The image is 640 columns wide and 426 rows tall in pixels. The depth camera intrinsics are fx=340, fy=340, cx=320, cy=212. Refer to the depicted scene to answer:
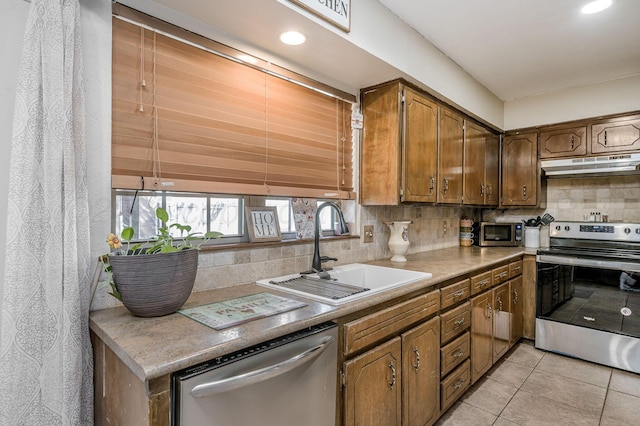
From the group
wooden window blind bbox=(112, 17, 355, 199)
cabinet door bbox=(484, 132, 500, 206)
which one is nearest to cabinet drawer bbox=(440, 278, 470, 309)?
wooden window blind bbox=(112, 17, 355, 199)

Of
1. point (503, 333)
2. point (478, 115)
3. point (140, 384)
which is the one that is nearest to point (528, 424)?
point (503, 333)

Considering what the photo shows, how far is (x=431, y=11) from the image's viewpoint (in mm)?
2051

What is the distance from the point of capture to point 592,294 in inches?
113

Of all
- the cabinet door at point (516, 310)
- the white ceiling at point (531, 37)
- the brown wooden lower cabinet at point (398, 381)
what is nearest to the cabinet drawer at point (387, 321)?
the brown wooden lower cabinet at point (398, 381)

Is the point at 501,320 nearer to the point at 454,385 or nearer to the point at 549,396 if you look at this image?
the point at 549,396

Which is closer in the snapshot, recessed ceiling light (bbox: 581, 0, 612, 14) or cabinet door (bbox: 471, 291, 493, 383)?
recessed ceiling light (bbox: 581, 0, 612, 14)

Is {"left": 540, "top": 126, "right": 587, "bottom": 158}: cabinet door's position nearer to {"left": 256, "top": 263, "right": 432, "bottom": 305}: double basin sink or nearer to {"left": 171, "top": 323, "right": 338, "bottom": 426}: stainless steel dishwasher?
{"left": 256, "top": 263, "right": 432, "bottom": 305}: double basin sink

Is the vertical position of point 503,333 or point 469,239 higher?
point 469,239

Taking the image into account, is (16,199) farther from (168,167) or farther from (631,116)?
(631,116)

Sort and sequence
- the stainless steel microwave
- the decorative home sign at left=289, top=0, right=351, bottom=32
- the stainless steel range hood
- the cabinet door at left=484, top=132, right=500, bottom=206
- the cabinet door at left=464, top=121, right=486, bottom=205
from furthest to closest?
the stainless steel microwave, the cabinet door at left=484, top=132, right=500, bottom=206, the cabinet door at left=464, top=121, right=486, bottom=205, the stainless steel range hood, the decorative home sign at left=289, top=0, right=351, bottom=32

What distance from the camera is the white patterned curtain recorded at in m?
1.02

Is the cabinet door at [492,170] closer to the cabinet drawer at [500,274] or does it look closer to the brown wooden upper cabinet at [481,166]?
the brown wooden upper cabinet at [481,166]

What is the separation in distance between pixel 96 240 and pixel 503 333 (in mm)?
2963

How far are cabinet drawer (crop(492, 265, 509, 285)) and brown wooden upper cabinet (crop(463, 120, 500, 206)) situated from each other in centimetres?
64
